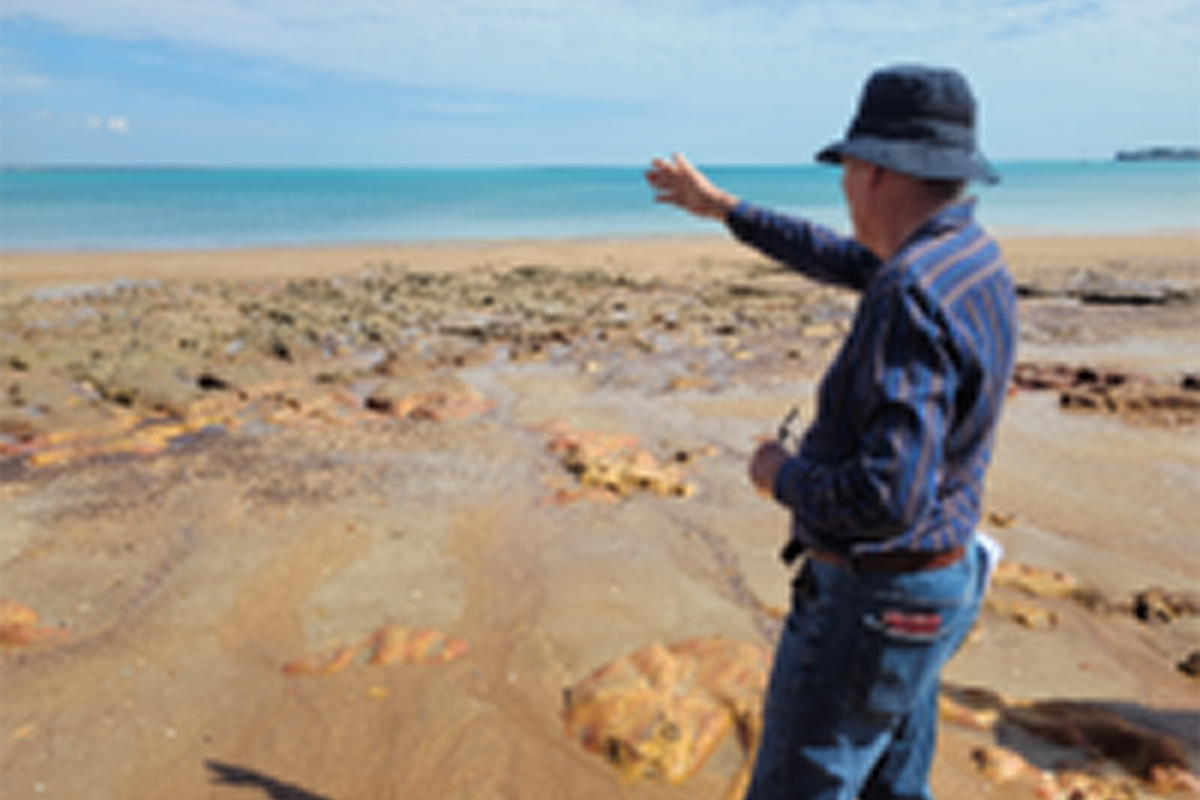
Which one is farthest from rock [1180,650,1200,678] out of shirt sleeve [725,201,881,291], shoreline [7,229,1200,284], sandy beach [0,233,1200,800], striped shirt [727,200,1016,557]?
shoreline [7,229,1200,284]

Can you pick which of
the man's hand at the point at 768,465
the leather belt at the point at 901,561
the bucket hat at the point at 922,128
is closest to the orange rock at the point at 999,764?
the leather belt at the point at 901,561

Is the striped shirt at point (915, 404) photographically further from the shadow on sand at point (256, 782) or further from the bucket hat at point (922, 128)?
the shadow on sand at point (256, 782)

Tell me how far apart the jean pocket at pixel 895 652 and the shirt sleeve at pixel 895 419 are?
17 cm

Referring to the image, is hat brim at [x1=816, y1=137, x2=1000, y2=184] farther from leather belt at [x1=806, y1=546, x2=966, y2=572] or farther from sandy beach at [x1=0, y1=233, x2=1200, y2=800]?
sandy beach at [x1=0, y1=233, x2=1200, y2=800]

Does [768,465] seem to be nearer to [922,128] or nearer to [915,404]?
[915,404]

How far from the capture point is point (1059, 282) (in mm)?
14469

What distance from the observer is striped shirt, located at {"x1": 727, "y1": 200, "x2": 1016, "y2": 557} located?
137 centimetres

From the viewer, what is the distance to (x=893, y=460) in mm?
1380

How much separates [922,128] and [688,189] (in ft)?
2.76

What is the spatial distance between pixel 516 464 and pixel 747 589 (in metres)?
2.13

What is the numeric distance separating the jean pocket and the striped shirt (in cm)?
12

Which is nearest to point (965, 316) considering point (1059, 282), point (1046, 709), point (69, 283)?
point (1046, 709)

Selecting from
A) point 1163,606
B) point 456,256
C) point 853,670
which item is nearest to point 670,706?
point 853,670

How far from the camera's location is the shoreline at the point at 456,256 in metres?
16.7
